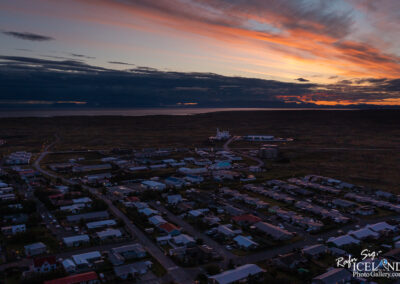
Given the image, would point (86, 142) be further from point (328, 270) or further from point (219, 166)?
point (328, 270)

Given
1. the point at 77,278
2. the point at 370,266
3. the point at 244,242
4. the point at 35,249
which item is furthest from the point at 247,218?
the point at 35,249

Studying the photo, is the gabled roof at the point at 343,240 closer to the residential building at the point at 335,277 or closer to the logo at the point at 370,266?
the logo at the point at 370,266

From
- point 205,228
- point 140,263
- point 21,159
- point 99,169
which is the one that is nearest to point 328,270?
point 205,228

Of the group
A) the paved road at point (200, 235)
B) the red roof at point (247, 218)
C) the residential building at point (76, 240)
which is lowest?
the residential building at point (76, 240)

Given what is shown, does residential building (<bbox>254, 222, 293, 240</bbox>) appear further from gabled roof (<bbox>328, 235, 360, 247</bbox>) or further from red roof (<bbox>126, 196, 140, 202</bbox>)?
red roof (<bbox>126, 196, 140, 202</bbox>)

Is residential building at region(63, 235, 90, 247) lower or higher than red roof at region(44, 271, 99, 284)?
lower

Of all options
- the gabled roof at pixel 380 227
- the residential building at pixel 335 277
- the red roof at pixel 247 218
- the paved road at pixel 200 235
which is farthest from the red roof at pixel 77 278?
the gabled roof at pixel 380 227

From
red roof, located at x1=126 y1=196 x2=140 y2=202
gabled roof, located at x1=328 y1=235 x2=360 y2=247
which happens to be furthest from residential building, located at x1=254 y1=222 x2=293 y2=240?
red roof, located at x1=126 y1=196 x2=140 y2=202
